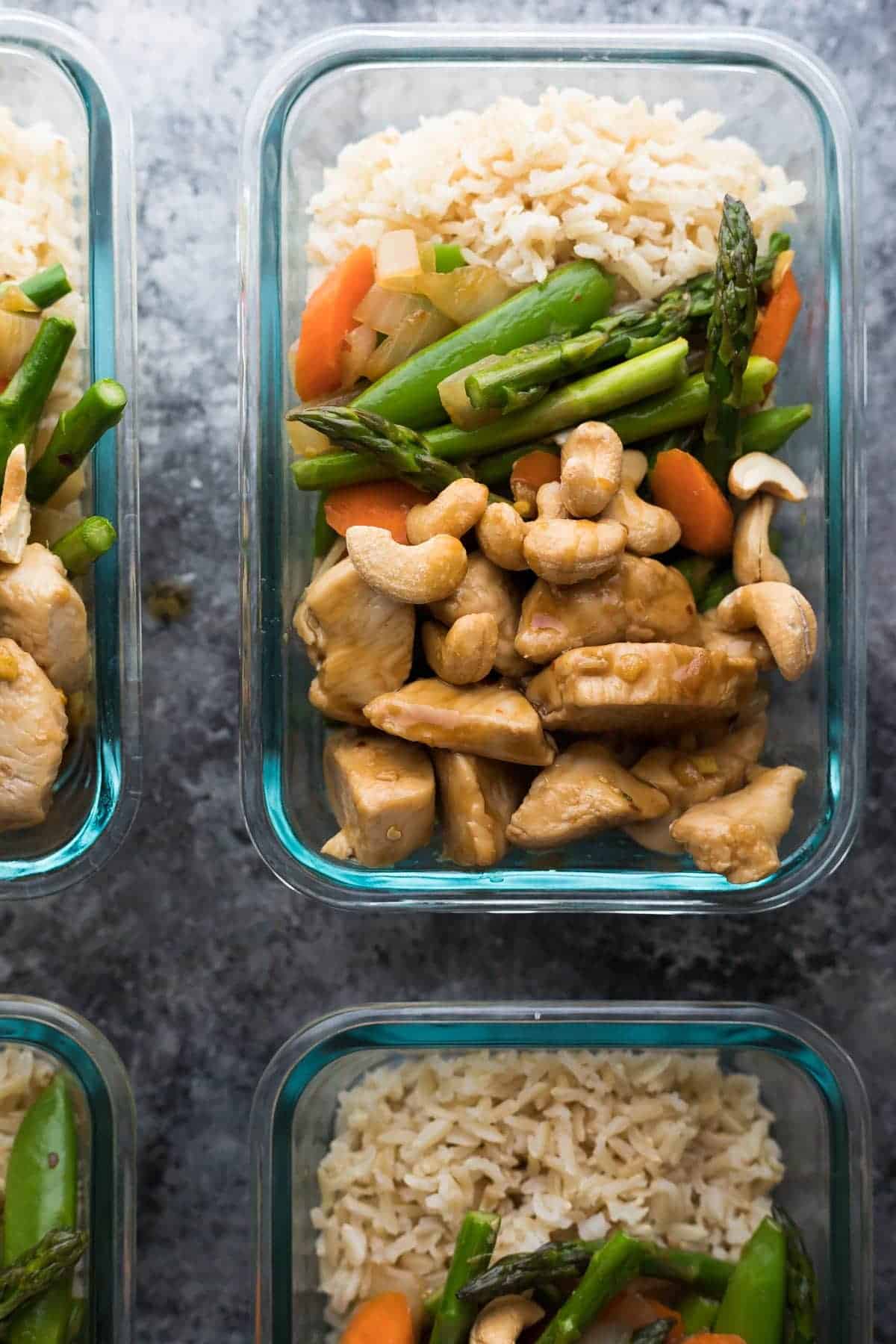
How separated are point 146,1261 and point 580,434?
1629 millimetres

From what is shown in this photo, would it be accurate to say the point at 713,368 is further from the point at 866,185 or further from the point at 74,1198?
the point at 74,1198

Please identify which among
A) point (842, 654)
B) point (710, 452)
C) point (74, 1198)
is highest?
point (710, 452)

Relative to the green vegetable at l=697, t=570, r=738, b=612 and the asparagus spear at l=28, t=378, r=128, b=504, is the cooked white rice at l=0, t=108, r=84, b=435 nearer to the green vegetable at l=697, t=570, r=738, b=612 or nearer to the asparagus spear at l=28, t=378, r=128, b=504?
the asparagus spear at l=28, t=378, r=128, b=504

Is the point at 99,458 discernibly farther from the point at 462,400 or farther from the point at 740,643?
the point at 740,643

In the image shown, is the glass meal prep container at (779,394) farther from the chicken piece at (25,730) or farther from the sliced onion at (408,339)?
the chicken piece at (25,730)

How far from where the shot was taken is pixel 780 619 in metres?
1.84

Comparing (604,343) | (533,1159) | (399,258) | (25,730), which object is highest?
(399,258)

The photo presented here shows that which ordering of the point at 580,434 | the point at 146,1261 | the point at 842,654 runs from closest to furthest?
the point at 580,434 → the point at 842,654 → the point at 146,1261

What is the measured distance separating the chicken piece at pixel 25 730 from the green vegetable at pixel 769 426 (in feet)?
3.71

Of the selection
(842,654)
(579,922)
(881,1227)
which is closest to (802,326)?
(842,654)

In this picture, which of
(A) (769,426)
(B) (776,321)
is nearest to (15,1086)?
(A) (769,426)

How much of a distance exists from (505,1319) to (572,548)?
1.20 m

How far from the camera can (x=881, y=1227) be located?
228 centimetres

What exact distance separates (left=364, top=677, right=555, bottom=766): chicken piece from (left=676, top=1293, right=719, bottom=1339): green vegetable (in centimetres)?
95
